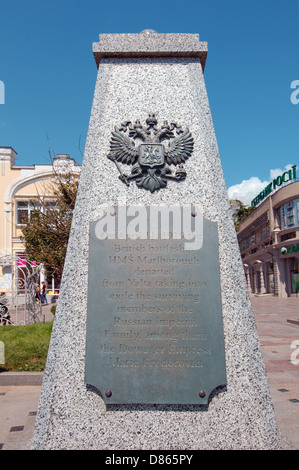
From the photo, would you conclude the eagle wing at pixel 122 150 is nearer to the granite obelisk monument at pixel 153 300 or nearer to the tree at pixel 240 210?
the granite obelisk monument at pixel 153 300

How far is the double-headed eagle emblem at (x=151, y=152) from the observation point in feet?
10.0

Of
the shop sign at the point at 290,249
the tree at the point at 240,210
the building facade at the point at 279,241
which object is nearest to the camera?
the shop sign at the point at 290,249

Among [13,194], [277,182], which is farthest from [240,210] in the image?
[13,194]

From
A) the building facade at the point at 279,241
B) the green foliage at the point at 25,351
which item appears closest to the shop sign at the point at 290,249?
the building facade at the point at 279,241

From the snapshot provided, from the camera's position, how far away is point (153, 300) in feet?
9.11

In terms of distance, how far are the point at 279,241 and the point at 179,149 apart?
2979 centimetres

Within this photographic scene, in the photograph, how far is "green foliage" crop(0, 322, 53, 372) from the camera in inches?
232

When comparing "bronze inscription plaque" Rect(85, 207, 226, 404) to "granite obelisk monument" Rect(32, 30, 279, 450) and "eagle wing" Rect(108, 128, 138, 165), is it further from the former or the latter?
"eagle wing" Rect(108, 128, 138, 165)

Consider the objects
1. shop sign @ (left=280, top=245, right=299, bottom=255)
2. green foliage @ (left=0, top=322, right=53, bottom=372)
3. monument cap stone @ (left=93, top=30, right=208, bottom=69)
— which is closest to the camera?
monument cap stone @ (left=93, top=30, right=208, bottom=69)

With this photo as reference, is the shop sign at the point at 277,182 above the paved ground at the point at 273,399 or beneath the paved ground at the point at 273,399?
above

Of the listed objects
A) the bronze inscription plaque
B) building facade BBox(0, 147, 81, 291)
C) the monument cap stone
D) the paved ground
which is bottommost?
the paved ground

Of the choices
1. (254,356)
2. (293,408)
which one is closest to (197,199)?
(254,356)

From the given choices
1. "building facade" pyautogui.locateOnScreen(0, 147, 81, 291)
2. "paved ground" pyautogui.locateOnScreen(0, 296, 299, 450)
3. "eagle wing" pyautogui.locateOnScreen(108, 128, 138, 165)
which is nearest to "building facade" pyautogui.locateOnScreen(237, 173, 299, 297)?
"building facade" pyautogui.locateOnScreen(0, 147, 81, 291)

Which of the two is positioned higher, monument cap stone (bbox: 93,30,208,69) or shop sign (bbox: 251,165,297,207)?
shop sign (bbox: 251,165,297,207)
